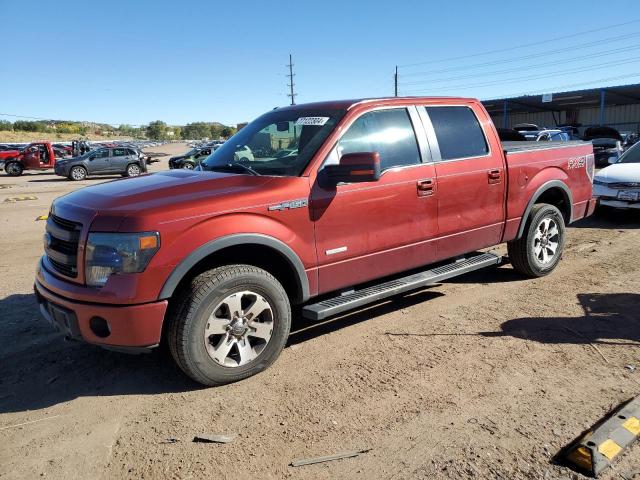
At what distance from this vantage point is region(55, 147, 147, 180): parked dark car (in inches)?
957

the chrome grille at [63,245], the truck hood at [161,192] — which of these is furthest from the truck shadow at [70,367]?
the truck hood at [161,192]

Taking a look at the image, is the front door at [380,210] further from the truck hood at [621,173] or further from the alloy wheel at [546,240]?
the truck hood at [621,173]

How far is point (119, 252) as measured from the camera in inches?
122

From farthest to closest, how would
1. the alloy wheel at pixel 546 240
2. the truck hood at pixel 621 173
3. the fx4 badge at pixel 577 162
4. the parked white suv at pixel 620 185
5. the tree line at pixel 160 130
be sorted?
the tree line at pixel 160 130
the truck hood at pixel 621 173
the parked white suv at pixel 620 185
the fx4 badge at pixel 577 162
the alloy wheel at pixel 546 240

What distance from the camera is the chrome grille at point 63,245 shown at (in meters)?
3.31

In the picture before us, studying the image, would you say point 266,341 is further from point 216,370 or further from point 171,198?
point 171,198

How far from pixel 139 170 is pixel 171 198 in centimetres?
2431

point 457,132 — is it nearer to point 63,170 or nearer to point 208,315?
point 208,315

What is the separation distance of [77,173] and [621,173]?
75.7ft

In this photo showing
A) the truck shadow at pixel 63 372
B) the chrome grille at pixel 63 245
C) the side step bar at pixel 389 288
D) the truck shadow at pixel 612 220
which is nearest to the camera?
the chrome grille at pixel 63 245

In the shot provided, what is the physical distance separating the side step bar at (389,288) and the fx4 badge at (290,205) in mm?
774

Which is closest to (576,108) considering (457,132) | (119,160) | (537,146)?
(119,160)

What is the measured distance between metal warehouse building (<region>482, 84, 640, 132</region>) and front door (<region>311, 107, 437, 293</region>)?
40.6 metres

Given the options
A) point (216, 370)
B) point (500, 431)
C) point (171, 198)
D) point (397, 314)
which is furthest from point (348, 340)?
point (171, 198)
